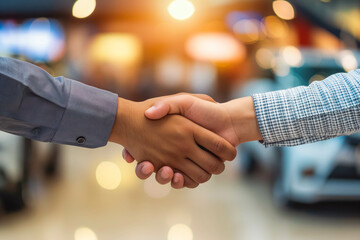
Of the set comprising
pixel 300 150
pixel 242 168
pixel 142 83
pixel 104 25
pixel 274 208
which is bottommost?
pixel 274 208

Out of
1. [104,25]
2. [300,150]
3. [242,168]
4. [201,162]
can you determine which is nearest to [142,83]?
[104,25]

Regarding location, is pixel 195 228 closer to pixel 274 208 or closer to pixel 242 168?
pixel 274 208

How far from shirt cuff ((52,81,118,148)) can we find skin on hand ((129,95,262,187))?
244mm

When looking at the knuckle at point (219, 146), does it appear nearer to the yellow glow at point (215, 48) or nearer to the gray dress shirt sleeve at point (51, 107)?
the gray dress shirt sleeve at point (51, 107)

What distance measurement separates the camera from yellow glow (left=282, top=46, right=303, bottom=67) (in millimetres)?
3775

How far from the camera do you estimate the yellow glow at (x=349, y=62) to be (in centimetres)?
372

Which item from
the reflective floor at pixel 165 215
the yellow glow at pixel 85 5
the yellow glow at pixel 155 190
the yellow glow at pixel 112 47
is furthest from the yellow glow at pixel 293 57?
the yellow glow at pixel 112 47

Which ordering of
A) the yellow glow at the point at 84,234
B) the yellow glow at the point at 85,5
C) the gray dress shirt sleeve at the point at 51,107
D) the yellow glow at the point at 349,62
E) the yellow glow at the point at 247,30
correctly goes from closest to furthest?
the gray dress shirt sleeve at the point at 51,107 < the yellow glow at the point at 84,234 < the yellow glow at the point at 349,62 < the yellow glow at the point at 85,5 < the yellow glow at the point at 247,30

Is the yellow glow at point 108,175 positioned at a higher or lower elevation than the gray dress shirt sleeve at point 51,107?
higher

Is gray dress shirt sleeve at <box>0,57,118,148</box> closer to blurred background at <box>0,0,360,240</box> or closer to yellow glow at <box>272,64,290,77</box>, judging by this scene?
blurred background at <box>0,0,360,240</box>

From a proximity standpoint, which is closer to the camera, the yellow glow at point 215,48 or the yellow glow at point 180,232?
the yellow glow at point 180,232

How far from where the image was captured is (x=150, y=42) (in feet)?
48.3

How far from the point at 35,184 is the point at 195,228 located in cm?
197

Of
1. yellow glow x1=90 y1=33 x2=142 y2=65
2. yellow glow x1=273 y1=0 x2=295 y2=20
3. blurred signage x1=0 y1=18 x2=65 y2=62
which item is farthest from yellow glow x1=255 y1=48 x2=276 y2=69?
yellow glow x1=90 y1=33 x2=142 y2=65
